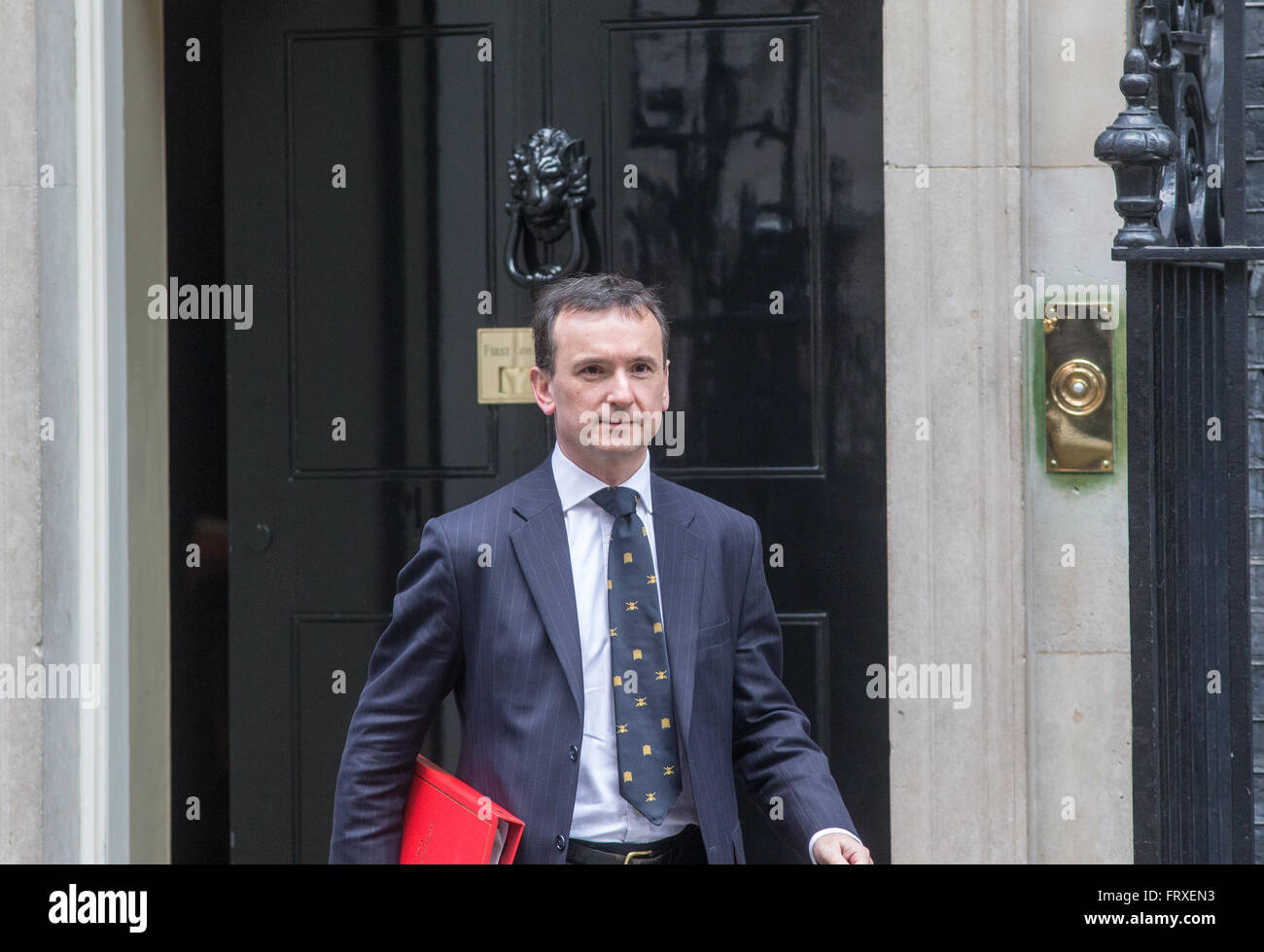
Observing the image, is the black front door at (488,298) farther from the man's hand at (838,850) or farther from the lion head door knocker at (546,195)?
the man's hand at (838,850)

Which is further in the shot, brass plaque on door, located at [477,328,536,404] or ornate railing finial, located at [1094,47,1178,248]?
→ brass plaque on door, located at [477,328,536,404]

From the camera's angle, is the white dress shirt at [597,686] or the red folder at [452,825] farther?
the white dress shirt at [597,686]

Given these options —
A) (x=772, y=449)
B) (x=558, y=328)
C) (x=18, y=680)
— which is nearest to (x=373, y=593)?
(x=18, y=680)

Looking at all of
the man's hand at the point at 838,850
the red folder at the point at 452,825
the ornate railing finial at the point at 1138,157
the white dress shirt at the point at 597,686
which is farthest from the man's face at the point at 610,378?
the ornate railing finial at the point at 1138,157

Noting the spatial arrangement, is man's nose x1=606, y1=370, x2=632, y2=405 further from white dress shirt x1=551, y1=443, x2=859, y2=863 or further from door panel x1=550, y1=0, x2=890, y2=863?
door panel x1=550, y1=0, x2=890, y2=863

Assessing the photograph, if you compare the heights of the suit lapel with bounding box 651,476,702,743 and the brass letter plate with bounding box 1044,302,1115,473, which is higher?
the brass letter plate with bounding box 1044,302,1115,473

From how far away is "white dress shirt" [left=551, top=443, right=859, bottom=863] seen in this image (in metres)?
2.64

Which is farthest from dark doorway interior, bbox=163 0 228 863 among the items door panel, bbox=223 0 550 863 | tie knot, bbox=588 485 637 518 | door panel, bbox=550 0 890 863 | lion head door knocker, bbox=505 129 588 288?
tie knot, bbox=588 485 637 518

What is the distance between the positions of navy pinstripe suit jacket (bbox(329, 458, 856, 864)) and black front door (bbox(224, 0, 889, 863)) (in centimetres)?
181

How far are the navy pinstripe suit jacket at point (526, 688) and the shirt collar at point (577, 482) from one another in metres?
0.02

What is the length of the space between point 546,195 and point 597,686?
2.37 metres

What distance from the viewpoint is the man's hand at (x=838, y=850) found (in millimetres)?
2631

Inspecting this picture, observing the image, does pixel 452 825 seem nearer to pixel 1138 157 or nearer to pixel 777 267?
pixel 1138 157

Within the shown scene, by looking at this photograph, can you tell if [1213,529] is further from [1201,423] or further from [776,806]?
[776,806]
